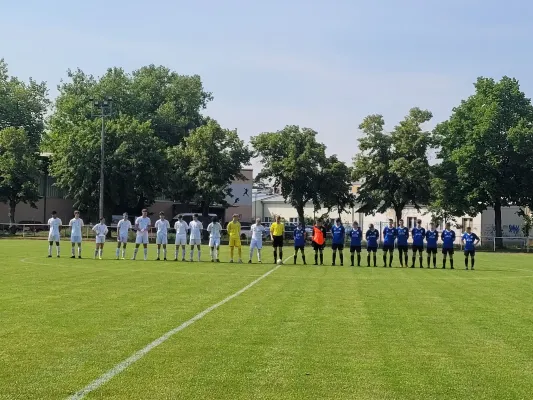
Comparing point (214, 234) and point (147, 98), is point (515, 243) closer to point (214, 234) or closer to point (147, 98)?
point (214, 234)

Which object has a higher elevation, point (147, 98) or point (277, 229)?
point (147, 98)

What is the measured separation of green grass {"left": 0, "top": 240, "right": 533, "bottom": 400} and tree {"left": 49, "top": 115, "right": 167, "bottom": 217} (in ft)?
146

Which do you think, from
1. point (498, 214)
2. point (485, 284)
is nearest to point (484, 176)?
point (498, 214)

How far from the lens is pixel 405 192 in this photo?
208 feet

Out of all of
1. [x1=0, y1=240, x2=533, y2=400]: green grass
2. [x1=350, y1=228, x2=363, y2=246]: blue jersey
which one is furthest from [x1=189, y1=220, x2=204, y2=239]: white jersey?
[x1=0, y1=240, x2=533, y2=400]: green grass

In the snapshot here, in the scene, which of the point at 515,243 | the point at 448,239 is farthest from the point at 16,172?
the point at 448,239

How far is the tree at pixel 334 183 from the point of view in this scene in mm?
66688

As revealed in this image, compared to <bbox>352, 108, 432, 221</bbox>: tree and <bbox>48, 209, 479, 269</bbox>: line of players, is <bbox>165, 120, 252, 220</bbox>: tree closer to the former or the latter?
<bbox>352, 108, 432, 221</bbox>: tree

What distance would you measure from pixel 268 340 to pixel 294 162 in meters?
55.8

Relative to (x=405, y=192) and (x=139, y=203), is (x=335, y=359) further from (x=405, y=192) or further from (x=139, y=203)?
(x=139, y=203)

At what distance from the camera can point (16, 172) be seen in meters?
66.1

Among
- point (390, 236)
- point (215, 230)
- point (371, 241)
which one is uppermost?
point (215, 230)

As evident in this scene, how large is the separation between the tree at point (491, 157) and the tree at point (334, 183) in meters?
9.04

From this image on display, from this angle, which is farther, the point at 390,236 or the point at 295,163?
the point at 295,163
